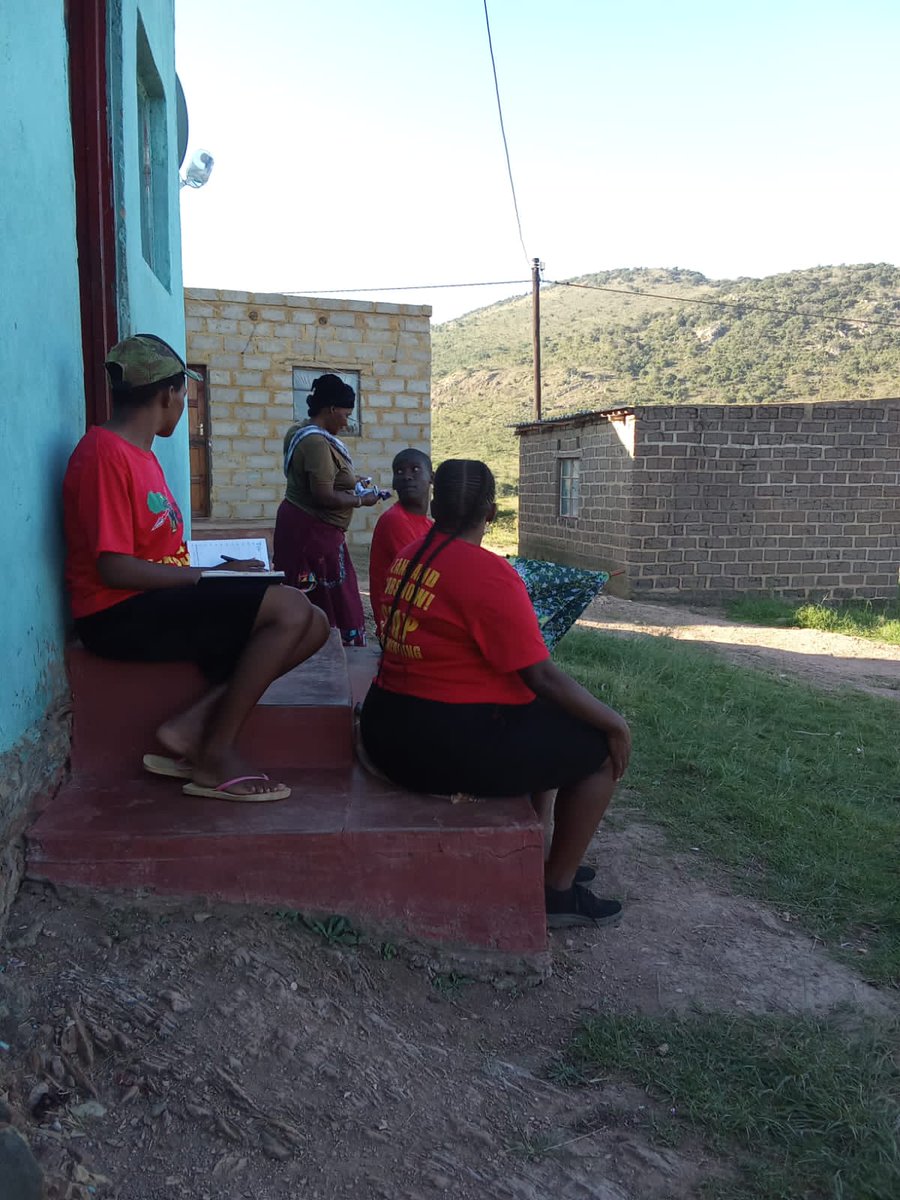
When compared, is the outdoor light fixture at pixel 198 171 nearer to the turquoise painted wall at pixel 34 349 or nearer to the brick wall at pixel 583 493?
the brick wall at pixel 583 493

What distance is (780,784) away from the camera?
461cm

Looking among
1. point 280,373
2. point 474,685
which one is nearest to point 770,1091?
point 474,685

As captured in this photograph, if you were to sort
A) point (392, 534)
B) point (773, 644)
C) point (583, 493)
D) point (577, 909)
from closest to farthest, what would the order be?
point (577, 909), point (392, 534), point (773, 644), point (583, 493)

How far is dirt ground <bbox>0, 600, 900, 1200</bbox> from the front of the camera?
1.93 m

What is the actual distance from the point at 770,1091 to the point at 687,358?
51566 mm

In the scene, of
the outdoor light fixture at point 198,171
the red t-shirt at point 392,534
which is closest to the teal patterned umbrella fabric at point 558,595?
the red t-shirt at point 392,534

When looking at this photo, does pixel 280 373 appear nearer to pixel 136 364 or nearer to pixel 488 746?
pixel 136 364

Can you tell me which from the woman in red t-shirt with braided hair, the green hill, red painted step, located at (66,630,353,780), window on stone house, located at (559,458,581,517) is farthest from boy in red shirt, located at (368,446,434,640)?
the green hill

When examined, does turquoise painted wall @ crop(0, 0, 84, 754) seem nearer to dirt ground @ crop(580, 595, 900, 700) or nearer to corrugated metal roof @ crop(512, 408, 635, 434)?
dirt ground @ crop(580, 595, 900, 700)

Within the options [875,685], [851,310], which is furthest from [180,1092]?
[851,310]

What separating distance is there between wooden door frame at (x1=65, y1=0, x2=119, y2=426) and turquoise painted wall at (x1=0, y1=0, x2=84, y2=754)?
301 millimetres

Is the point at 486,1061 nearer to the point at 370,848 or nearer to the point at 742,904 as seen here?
the point at 370,848

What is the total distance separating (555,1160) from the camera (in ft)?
6.70

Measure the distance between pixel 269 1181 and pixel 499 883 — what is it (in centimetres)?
101
